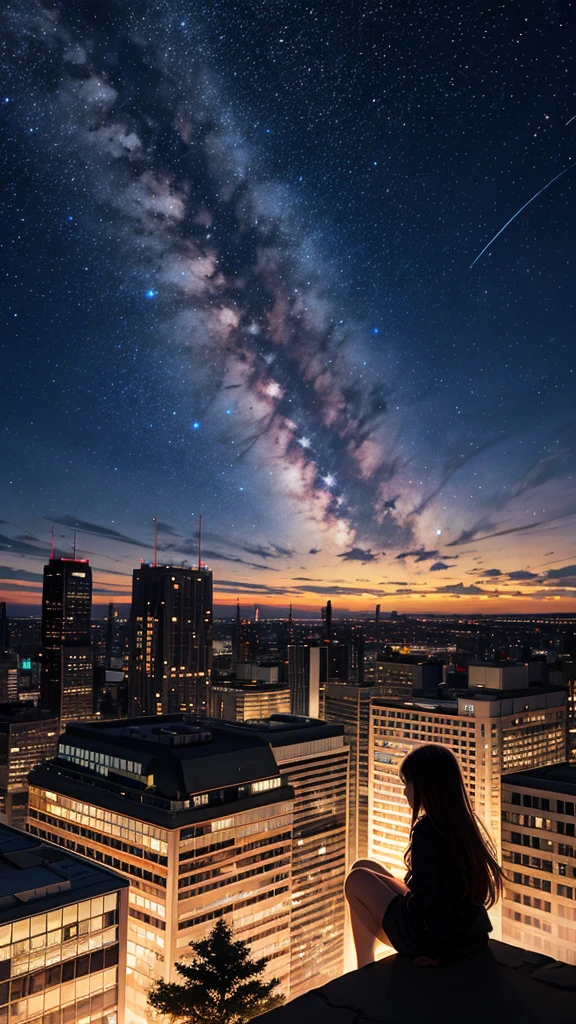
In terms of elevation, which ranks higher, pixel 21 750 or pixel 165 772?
pixel 165 772

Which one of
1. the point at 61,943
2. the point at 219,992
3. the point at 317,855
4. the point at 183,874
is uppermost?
the point at 219,992

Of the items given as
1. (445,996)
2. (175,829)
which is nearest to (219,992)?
(445,996)

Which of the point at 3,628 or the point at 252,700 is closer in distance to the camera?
the point at 252,700

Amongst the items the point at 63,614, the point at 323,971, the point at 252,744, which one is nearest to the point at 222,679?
the point at 63,614

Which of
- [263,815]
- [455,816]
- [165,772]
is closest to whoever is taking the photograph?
[455,816]

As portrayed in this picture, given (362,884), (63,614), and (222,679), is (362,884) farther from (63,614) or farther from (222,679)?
(63,614)

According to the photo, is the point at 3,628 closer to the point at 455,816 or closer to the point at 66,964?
the point at 66,964
